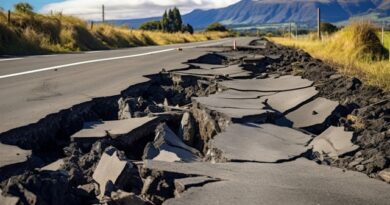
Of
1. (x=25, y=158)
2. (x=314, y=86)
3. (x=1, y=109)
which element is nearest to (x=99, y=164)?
(x=25, y=158)

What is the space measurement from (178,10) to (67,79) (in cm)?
9389

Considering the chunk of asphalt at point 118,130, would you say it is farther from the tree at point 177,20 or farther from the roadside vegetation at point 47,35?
the tree at point 177,20

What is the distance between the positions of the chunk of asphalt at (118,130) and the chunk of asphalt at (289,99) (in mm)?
2060

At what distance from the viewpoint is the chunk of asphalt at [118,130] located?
517 centimetres

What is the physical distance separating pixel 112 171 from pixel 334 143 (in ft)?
7.85

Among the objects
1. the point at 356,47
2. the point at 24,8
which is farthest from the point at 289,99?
the point at 24,8

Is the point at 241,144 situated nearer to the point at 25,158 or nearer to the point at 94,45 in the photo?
the point at 25,158

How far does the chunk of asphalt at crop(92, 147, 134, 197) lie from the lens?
12.2ft

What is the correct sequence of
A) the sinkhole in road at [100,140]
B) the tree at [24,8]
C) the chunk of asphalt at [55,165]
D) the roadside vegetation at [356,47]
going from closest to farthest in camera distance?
the sinkhole in road at [100,140]
the chunk of asphalt at [55,165]
the roadside vegetation at [356,47]
the tree at [24,8]

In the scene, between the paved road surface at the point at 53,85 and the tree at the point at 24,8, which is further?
the tree at the point at 24,8

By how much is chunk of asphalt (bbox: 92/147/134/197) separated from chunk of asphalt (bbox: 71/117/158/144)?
105cm

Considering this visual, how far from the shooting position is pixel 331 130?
5.63 metres

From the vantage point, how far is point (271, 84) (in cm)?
887

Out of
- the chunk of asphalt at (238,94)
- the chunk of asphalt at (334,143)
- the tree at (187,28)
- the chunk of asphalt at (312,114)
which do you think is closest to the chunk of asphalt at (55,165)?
the chunk of asphalt at (334,143)
